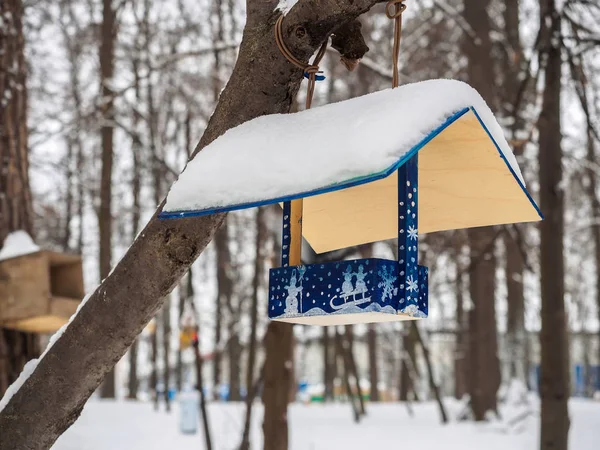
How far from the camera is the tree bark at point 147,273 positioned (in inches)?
75.8

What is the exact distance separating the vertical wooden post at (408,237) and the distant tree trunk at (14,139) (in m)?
2.50

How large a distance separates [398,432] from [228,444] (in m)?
1.82

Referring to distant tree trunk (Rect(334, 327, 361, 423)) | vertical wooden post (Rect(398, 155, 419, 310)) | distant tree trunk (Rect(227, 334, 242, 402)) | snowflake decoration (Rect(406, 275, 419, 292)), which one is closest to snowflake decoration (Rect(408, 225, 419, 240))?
vertical wooden post (Rect(398, 155, 419, 310))

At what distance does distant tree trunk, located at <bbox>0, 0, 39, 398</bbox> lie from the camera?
3.87 metres

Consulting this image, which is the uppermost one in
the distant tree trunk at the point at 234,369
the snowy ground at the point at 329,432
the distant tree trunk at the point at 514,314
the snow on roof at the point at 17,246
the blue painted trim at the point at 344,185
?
the blue painted trim at the point at 344,185

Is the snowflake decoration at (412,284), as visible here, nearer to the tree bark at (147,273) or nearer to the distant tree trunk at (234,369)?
the tree bark at (147,273)

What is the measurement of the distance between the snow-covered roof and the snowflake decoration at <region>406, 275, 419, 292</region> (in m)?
0.33

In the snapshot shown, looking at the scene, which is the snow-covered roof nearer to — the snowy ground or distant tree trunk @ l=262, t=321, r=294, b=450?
distant tree trunk @ l=262, t=321, r=294, b=450

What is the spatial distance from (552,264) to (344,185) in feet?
10.6

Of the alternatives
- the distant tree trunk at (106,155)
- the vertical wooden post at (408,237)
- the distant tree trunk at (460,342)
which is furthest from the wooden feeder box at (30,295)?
the distant tree trunk at (460,342)

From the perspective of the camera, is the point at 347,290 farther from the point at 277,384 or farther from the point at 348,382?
the point at 348,382

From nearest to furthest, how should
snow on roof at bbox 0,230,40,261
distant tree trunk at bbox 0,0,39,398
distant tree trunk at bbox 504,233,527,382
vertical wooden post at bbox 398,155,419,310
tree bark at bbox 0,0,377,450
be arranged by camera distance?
vertical wooden post at bbox 398,155,419,310 < tree bark at bbox 0,0,377,450 < snow on roof at bbox 0,230,40,261 < distant tree trunk at bbox 0,0,39,398 < distant tree trunk at bbox 504,233,527,382

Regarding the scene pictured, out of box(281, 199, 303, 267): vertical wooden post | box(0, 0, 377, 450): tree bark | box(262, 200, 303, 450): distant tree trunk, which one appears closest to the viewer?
box(0, 0, 377, 450): tree bark

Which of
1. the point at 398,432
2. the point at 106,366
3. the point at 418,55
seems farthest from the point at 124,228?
the point at 106,366
